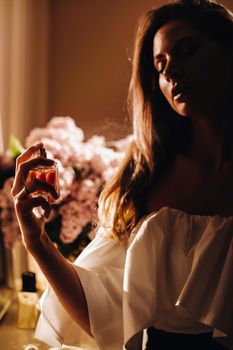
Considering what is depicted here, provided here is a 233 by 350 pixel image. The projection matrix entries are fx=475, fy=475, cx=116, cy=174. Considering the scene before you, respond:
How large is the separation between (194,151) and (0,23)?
87 centimetres

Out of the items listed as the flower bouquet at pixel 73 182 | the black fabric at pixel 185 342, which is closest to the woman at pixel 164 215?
the black fabric at pixel 185 342

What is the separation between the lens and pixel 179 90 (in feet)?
2.75

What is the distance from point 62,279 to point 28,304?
386 millimetres

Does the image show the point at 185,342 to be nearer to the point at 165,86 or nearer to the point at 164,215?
the point at 164,215

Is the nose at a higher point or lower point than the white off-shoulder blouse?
higher

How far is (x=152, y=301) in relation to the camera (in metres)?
0.81

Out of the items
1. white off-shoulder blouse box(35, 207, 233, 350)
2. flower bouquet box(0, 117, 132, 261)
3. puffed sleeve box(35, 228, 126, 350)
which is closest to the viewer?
white off-shoulder blouse box(35, 207, 233, 350)

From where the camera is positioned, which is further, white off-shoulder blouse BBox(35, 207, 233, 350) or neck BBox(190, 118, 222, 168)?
neck BBox(190, 118, 222, 168)

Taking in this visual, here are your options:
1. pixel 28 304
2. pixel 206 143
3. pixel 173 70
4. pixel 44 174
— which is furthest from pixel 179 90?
pixel 28 304

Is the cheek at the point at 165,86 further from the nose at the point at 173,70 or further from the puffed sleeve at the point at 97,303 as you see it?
the puffed sleeve at the point at 97,303

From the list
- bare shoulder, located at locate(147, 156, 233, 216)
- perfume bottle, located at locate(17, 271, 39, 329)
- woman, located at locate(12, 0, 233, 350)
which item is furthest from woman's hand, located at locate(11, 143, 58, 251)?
perfume bottle, located at locate(17, 271, 39, 329)

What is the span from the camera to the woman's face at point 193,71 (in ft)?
2.73

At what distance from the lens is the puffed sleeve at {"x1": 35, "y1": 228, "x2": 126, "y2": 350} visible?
2.95 ft

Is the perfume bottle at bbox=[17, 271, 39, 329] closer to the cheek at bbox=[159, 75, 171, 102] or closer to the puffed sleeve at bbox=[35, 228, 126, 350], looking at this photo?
the puffed sleeve at bbox=[35, 228, 126, 350]
